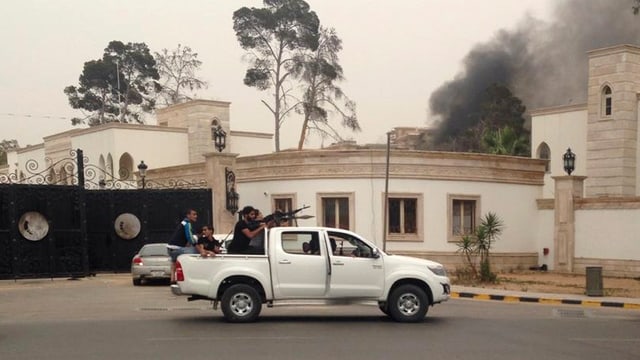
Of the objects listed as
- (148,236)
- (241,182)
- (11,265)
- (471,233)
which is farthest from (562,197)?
(11,265)

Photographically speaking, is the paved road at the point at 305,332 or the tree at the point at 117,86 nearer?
the paved road at the point at 305,332

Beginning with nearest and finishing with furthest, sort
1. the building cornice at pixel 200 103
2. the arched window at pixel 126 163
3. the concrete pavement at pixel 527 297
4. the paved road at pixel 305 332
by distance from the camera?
the paved road at pixel 305 332
the concrete pavement at pixel 527 297
the arched window at pixel 126 163
the building cornice at pixel 200 103

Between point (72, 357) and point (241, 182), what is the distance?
18791mm

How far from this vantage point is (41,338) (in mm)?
10438

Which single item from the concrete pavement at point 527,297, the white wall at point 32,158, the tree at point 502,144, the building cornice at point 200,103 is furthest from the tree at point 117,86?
the concrete pavement at point 527,297

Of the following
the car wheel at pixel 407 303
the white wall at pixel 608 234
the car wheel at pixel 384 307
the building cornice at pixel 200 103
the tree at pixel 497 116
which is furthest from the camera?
the tree at pixel 497 116

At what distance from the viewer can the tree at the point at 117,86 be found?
223 ft

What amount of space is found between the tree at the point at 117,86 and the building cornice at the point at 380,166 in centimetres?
4401

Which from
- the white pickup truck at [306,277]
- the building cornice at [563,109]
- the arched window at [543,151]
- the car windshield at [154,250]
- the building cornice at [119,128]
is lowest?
the car windshield at [154,250]

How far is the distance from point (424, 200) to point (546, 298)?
8718 mm

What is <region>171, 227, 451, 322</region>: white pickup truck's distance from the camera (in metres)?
12.0

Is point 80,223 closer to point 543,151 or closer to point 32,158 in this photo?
point 543,151

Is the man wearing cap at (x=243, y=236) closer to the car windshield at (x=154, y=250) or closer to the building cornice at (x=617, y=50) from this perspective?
the car windshield at (x=154, y=250)

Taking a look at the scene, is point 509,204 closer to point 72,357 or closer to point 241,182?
point 241,182
